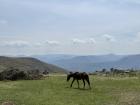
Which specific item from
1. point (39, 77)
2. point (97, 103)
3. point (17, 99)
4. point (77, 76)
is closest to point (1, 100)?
point (17, 99)

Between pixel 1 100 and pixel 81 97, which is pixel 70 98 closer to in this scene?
pixel 81 97

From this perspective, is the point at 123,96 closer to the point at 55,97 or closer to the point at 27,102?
the point at 55,97

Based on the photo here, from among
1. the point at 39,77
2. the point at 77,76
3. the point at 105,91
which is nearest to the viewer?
the point at 105,91

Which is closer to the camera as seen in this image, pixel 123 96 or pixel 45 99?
pixel 45 99

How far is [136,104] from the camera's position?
34.8 m

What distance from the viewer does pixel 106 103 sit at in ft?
117

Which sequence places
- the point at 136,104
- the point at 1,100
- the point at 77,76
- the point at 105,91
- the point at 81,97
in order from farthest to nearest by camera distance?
the point at 77,76 → the point at 105,91 → the point at 81,97 → the point at 1,100 → the point at 136,104

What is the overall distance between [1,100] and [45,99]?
440 centimetres

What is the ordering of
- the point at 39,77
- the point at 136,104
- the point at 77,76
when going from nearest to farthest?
the point at 136,104 → the point at 77,76 → the point at 39,77

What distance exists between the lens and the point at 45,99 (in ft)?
125

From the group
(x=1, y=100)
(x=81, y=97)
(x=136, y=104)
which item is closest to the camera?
(x=136, y=104)

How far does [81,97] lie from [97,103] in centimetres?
453

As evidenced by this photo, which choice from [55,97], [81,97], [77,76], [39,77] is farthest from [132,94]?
[39,77]

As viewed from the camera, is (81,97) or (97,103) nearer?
(97,103)
